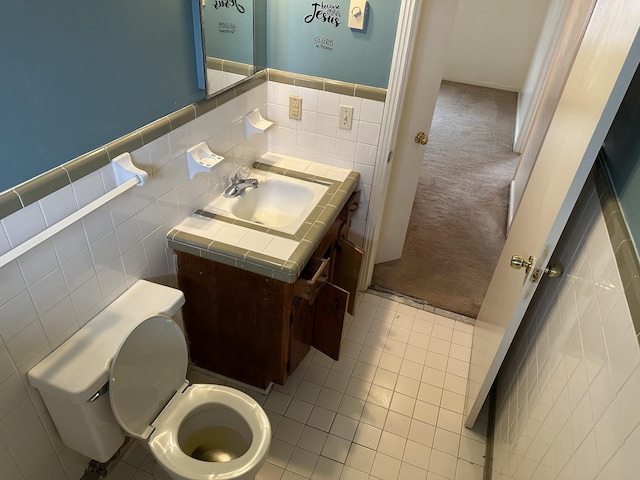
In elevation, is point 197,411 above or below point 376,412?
above

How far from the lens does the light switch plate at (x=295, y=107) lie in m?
2.30

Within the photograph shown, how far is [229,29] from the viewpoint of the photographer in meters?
1.87

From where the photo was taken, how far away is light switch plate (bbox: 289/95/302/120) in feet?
7.56

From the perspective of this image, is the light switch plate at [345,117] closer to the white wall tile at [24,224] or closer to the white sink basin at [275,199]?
the white sink basin at [275,199]

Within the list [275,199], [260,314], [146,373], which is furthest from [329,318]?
[146,373]

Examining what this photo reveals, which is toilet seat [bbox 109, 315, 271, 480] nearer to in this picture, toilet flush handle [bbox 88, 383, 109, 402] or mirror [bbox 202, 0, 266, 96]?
toilet flush handle [bbox 88, 383, 109, 402]

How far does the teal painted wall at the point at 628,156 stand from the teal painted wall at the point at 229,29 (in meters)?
1.41

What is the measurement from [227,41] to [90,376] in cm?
134

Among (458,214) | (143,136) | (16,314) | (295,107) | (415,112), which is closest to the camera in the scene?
(16,314)

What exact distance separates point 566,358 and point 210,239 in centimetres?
128

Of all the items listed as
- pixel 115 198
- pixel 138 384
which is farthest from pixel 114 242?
pixel 138 384

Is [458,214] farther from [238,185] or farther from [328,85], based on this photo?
[238,185]

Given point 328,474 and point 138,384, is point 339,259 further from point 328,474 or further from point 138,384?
point 138,384

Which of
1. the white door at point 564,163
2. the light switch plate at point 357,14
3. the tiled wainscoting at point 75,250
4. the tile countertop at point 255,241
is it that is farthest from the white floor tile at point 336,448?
the light switch plate at point 357,14
